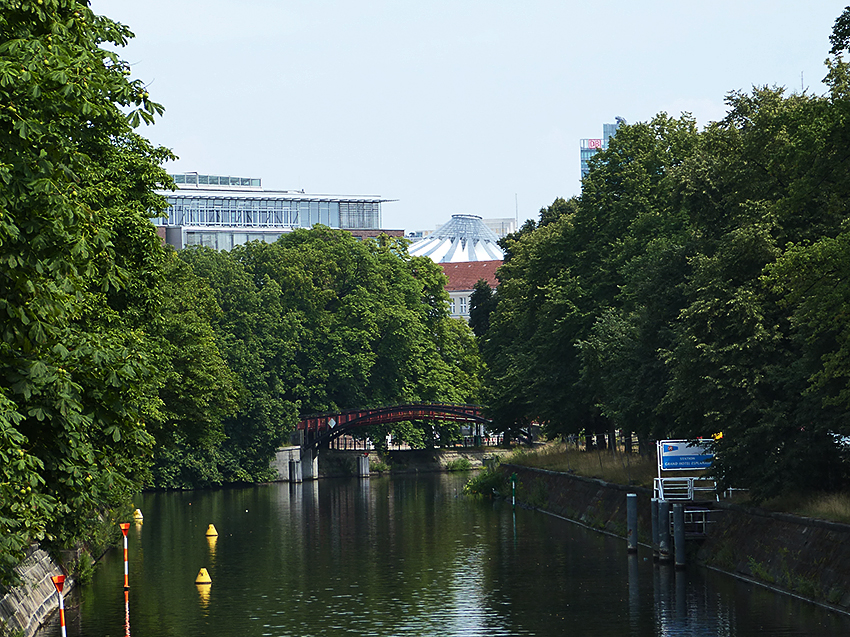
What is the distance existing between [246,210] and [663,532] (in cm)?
14376

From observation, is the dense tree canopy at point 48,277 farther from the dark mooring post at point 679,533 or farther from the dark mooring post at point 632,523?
the dark mooring post at point 632,523

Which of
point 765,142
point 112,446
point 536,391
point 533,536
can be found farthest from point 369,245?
point 112,446

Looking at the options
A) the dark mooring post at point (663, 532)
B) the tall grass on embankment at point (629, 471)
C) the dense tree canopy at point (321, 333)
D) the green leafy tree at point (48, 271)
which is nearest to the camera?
the green leafy tree at point (48, 271)

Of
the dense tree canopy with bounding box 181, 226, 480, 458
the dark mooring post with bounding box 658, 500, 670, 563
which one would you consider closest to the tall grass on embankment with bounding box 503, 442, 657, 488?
the dark mooring post with bounding box 658, 500, 670, 563

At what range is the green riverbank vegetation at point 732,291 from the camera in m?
31.4

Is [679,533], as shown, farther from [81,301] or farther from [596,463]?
[81,301]

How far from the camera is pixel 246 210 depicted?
178500 mm

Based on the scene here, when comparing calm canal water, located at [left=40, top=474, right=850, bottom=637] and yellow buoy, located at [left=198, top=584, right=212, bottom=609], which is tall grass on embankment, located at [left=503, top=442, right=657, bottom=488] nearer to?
calm canal water, located at [left=40, top=474, right=850, bottom=637]

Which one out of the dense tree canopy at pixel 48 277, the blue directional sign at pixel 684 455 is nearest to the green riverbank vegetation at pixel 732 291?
the blue directional sign at pixel 684 455

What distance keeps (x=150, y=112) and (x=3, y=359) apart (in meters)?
5.24

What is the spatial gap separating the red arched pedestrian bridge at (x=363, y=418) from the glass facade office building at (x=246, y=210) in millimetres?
76073

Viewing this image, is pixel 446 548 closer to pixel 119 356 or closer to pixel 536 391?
pixel 536 391

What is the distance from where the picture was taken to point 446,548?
4759cm

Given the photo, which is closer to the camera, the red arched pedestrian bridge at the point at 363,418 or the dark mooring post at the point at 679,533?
the dark mooring post at the point at 679,533
